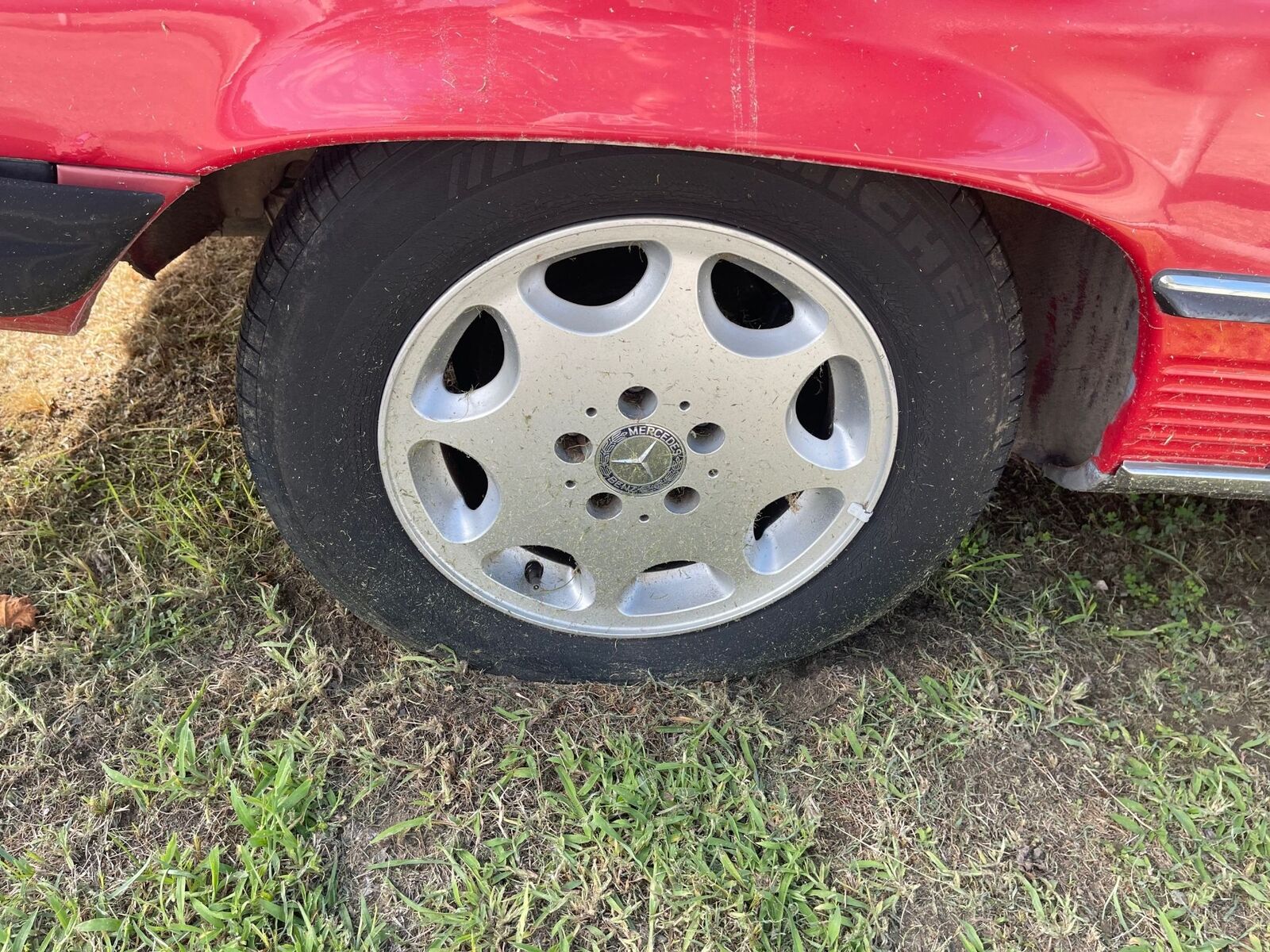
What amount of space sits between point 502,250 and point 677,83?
0.34 m

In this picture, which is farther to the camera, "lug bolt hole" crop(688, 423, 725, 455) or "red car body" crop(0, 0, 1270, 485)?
Result: "lug bolt hole" crop(688, 423, 725, 455)

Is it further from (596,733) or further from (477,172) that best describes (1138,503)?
(477,172)

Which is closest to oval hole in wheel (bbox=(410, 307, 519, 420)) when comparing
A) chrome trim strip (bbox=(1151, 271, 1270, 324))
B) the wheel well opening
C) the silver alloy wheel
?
the silver alloy wheel

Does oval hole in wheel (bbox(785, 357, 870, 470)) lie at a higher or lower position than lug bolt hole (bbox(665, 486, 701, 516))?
higher

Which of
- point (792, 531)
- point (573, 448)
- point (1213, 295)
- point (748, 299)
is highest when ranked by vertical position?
point (1213, 295)

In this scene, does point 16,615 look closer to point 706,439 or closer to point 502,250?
point 502,250

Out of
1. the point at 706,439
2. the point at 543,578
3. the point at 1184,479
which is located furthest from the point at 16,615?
the point at 1184,479

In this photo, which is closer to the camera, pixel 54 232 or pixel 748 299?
pixel 54 232

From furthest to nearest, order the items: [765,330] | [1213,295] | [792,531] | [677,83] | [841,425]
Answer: [792,531], [841,425], [765,330], [1213,295], [677,83]

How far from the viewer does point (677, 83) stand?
46.6 inches

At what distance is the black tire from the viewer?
4.33ft

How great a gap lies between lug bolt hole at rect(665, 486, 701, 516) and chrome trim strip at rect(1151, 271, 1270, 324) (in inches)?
29.4

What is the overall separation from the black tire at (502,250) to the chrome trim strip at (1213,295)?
0.72 ft

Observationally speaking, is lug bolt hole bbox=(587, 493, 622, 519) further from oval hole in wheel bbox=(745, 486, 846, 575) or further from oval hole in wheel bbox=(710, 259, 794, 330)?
oval hole in wheel bbox=(710, 259, 794, 330)
